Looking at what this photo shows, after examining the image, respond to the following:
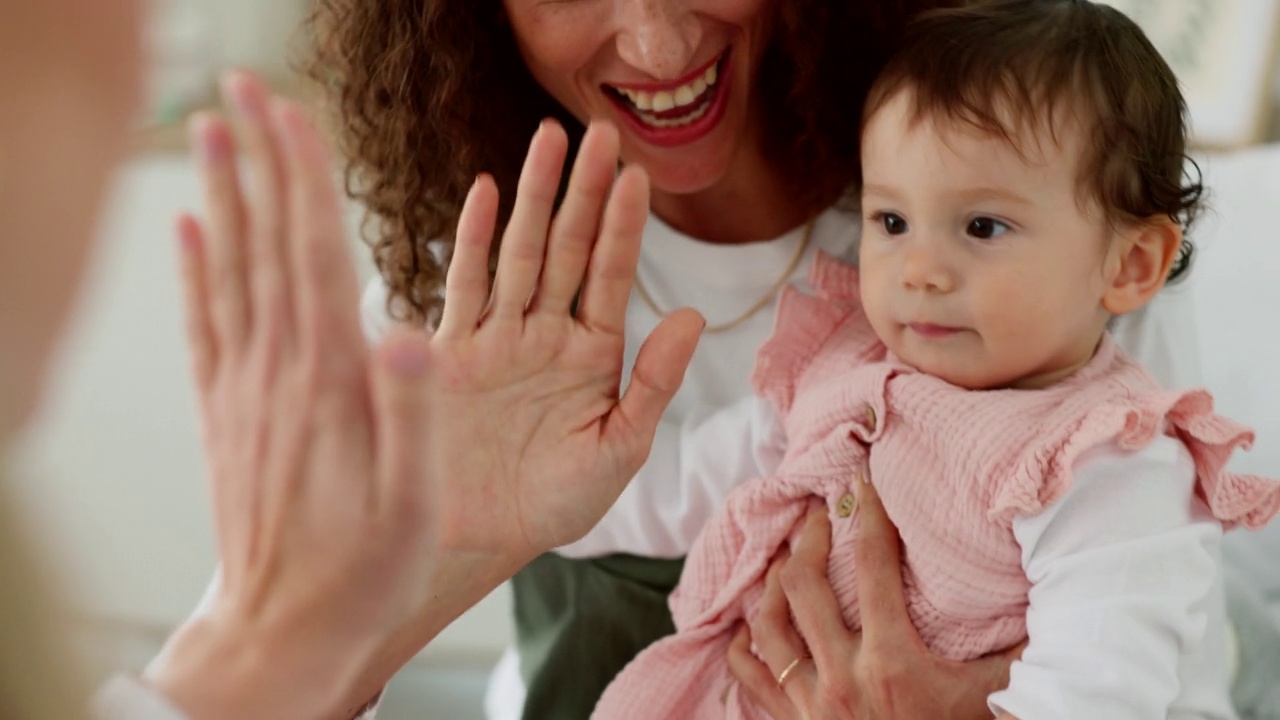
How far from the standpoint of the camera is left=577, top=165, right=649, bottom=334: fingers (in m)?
0.82

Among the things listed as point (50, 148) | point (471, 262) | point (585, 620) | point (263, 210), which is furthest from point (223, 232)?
point (585, 620)

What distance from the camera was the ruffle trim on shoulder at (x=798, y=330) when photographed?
1.08 metres

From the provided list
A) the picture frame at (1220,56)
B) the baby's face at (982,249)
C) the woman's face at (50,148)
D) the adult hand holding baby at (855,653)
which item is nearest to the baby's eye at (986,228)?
the baby's face at (982,249)

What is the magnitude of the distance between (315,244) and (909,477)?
572 millimetres

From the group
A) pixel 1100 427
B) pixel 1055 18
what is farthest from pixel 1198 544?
pixel 1055 18

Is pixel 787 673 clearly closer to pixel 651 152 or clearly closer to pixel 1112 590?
pixel 1112 590

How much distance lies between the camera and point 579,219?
0.84m

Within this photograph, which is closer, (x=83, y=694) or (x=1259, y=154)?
(x=83, y=694)

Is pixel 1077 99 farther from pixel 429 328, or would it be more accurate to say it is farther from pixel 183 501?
pixel 183 501

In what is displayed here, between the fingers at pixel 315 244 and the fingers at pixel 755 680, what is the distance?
605 millimetres

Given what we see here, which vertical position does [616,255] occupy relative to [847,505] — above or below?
above

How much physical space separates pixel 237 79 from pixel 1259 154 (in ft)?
4.89

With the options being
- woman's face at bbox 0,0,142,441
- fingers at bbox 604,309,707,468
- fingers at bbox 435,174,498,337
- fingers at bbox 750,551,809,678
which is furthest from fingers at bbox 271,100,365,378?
fingers at bbox 750,551,809,678

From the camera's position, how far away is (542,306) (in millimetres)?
870
